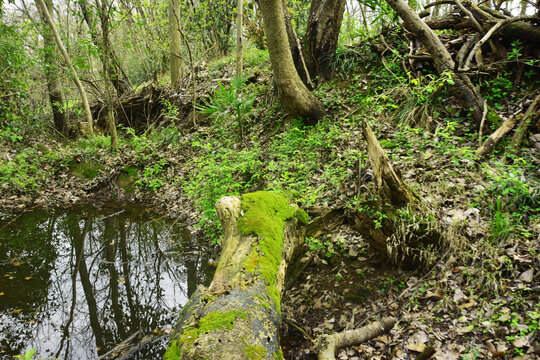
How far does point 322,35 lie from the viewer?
7000 millimetres

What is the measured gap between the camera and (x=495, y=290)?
253 cm

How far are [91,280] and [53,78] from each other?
9.30m

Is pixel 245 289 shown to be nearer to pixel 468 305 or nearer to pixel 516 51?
pixel 468 305

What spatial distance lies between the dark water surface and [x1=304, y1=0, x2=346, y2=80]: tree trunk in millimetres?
4960

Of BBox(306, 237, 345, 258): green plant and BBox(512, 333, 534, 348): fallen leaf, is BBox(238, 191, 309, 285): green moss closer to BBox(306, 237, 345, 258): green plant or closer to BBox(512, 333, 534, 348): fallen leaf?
BBox(306, 237, 345, 258): green plant

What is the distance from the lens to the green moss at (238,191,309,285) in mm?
2328

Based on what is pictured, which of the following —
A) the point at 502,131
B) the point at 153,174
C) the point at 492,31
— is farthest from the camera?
the point at 153,174

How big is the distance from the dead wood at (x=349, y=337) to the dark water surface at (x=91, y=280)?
1.98 meters

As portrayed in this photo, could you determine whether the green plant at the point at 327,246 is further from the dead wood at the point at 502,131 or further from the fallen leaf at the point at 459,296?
the dead wood at the point at 502,131

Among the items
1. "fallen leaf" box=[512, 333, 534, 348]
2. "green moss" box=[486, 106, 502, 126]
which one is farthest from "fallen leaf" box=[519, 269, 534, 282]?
"green moss" box=[486, 106, 502, 126]

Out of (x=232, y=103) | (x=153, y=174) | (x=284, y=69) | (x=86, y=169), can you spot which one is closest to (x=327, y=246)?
(x=284, y=69)

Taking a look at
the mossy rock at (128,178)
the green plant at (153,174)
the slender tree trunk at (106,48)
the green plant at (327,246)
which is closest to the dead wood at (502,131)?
the green plant at (327,246)

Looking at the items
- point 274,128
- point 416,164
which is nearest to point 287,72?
point 274,128

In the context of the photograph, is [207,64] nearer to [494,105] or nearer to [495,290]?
[494,105]
